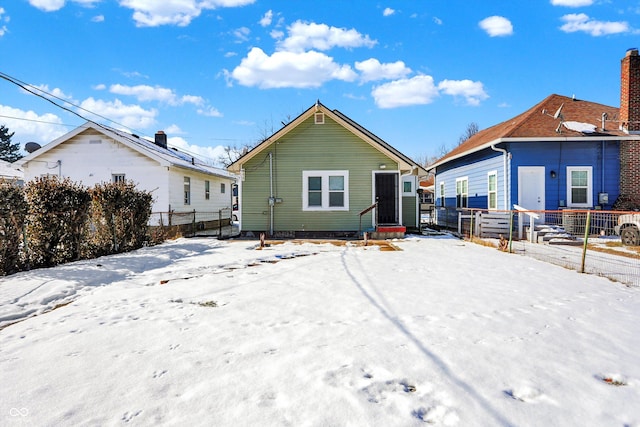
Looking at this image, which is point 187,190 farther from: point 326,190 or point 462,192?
point 462,192

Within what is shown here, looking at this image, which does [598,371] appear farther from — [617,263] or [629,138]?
[629,138]

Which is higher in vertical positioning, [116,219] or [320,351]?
[116,219]

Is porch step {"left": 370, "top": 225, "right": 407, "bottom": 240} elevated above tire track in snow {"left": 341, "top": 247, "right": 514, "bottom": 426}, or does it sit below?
above

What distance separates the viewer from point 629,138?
44.7 feet

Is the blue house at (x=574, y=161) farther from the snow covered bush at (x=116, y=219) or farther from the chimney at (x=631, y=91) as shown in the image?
the snow covered bush at (x=116, y=219)

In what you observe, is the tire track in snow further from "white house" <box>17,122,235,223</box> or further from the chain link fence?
"white house" <box>17,122,235,223</box>

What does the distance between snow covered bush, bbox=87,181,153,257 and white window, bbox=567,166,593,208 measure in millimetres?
15926

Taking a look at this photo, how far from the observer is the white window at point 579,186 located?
14.0m

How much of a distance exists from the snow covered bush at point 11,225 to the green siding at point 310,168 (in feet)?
25.3

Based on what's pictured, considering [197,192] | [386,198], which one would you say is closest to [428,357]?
[386,198]

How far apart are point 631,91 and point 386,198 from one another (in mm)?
10627

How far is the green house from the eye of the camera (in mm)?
14156

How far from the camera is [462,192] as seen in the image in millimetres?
19281

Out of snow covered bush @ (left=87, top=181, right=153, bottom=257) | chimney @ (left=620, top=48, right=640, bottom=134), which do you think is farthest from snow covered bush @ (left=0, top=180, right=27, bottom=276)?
chimney @ (left=620, top=48, right=640, bottom=134)
